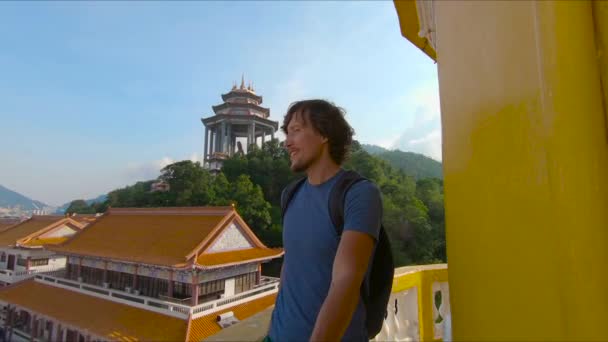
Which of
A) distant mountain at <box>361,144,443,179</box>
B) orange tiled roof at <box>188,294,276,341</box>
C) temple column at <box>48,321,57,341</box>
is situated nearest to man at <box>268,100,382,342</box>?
orange tiled roof at <box>188,294,276,341</box>

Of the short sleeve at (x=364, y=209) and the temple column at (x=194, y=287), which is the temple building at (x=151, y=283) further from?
the short sleeve at (x=364, y=209)

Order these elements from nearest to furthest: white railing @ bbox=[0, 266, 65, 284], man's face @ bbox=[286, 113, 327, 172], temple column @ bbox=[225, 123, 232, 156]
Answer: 1. man's face @ bbox=[286, 113, 327, 172]
2. white railing @ bbox=[0, 266, 65, 284]
3. temple column @ bbox=[225, 123, 232, 156]

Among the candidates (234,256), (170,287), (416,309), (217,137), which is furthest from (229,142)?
(416,309)

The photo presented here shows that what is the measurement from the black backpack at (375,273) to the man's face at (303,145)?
0.42ft

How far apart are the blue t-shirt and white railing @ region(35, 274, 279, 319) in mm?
7818

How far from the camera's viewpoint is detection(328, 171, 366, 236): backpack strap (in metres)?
0.88

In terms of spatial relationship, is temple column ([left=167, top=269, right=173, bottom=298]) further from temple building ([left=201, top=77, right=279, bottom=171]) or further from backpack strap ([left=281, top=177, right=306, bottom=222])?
temple building ([left=201, top=77, right=279, bottom=171])

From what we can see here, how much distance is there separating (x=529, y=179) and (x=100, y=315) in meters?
10.7

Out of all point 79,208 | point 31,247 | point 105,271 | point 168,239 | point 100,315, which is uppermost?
point 79,208

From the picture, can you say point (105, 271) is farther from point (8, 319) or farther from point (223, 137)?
point (223, 137)

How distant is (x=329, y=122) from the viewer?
1072 millimetres

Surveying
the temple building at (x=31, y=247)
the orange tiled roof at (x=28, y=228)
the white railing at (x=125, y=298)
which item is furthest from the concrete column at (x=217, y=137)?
the white railing at (x=125, y=298)

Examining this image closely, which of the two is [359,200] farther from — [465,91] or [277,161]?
[277,161]

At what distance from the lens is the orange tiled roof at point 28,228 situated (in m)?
16.1
